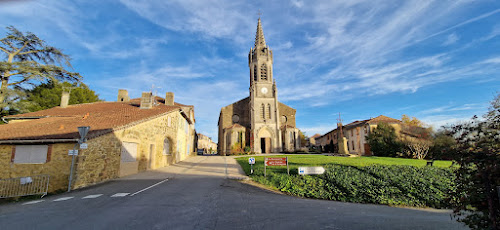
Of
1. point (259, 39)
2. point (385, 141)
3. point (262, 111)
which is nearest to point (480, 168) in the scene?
point (385, 141)

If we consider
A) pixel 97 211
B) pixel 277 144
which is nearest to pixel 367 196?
pixel 97 211

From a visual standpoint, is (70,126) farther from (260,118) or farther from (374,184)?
(260,118)

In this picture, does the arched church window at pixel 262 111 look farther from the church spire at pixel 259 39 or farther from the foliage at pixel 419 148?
the foliage at pixel 419 148

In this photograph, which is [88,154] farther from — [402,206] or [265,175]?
[402,206]

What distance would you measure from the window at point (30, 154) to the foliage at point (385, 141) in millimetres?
29913

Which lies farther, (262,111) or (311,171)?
(262,111)

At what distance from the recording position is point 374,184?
28.9 feet

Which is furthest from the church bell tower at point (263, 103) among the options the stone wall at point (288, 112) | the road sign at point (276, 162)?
the road sign at point (276, 162)

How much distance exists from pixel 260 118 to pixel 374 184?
27695mm

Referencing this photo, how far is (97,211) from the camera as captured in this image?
5754 millimetres

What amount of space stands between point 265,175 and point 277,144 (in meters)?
24.6

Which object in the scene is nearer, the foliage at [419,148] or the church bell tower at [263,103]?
the foliage at [419,148]

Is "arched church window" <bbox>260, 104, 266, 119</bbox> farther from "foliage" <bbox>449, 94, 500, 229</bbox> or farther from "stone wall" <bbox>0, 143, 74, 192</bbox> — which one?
"foliage" <bbox>449, 94, 500, 229</bbox>

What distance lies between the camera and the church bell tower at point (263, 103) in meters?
35.2
